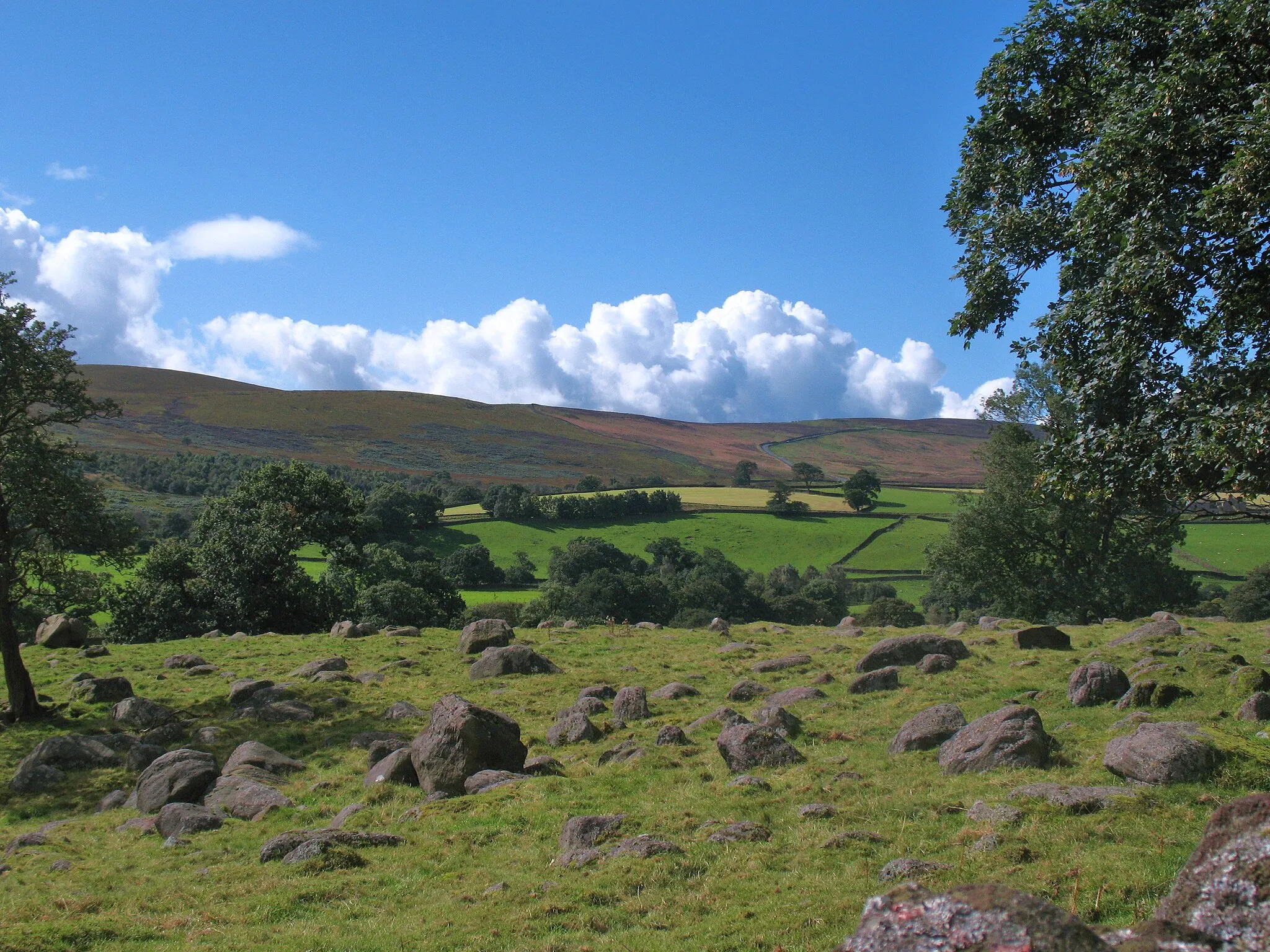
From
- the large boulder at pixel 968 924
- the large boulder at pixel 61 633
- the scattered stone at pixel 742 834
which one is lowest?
the large boulder at pixel 61 633

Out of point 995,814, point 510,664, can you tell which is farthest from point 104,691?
point 995,814

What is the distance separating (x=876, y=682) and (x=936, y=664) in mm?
2527

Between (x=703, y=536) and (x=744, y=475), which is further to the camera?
(x=744, y=475)

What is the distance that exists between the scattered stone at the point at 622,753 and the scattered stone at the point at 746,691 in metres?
5.74

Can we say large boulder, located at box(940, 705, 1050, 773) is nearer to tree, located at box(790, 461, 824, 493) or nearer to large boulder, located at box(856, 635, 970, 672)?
large boulder, located at box(856, 635, 970, 672)

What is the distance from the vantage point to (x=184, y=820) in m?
17.3

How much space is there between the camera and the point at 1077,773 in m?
15.3

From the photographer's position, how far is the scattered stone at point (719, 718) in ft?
71.8

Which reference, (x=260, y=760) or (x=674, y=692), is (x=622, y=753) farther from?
(x=260, y=760)

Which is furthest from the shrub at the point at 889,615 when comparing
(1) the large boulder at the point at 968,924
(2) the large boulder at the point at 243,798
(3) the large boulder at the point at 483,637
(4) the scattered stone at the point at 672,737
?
(1) the large boulder at the point at 968,924

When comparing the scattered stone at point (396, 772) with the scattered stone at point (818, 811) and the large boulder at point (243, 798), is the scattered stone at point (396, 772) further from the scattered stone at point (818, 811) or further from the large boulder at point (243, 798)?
the scattered stone at point (818, 811)

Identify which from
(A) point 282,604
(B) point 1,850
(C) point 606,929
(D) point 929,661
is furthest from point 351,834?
(A) point 282,604

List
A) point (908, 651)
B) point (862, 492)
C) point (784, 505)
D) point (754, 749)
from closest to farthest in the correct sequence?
point (754, 749)
point (908, 651)
point (784, 505)
point (862, 492)

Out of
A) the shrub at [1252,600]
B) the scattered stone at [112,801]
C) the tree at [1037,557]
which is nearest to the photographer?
the scattered stone at [112,801]
